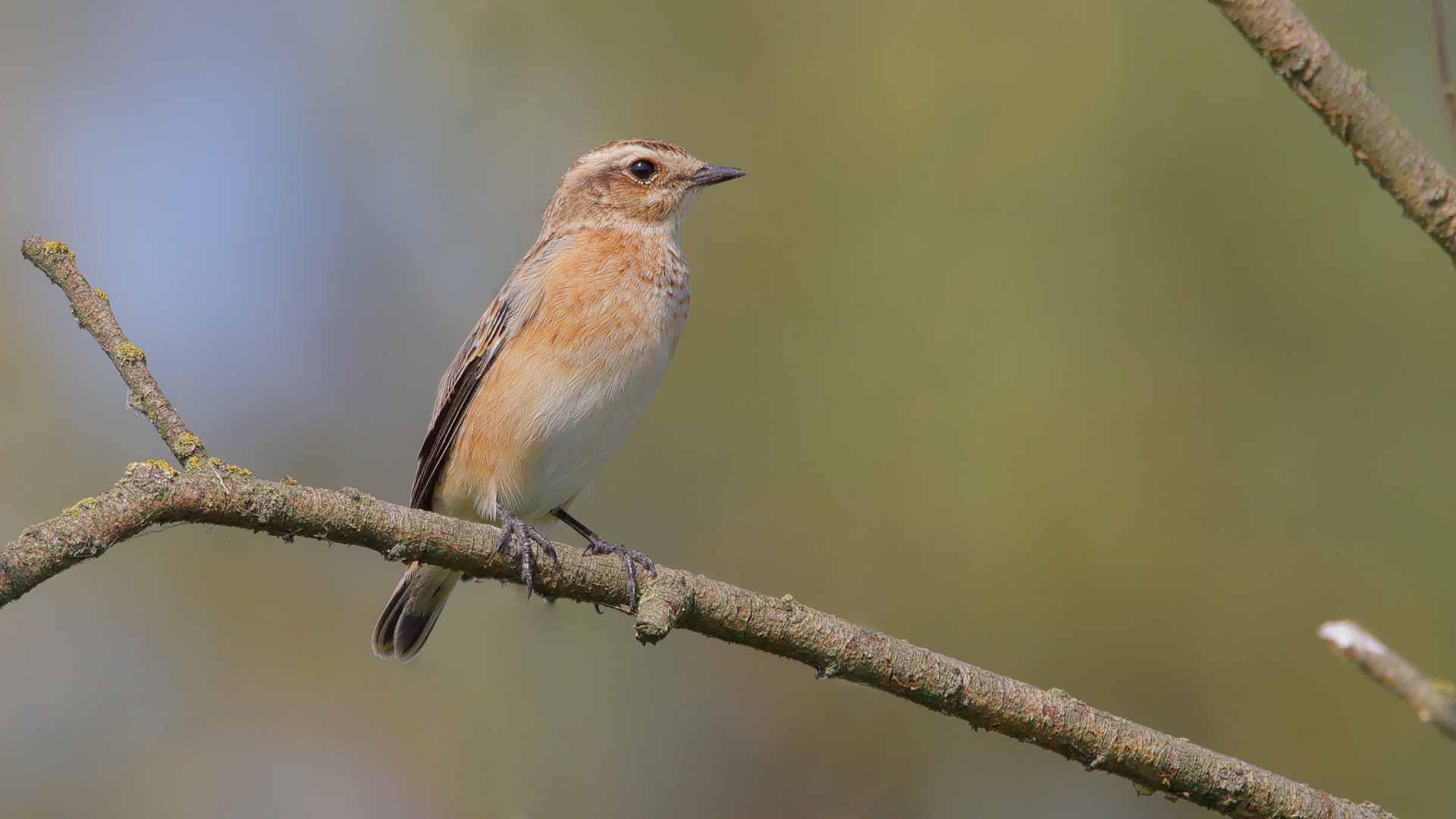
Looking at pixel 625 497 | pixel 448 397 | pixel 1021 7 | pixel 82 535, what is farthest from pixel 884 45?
pixel 82 535

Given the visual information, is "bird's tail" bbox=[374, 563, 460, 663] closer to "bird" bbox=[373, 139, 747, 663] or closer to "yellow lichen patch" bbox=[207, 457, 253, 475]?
"bird" bbox=[373, 139, 747, 663]

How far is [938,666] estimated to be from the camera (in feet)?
12.6

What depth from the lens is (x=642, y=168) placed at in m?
7.45

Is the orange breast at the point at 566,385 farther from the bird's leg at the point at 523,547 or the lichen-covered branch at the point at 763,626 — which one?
the lichen-covered branch at the point at 763,626

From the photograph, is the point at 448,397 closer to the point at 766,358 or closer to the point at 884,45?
the point at 766,358

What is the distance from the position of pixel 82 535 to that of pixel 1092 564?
7416 millimetres

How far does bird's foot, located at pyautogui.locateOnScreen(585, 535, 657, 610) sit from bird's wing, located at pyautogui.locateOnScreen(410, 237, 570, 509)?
100cm

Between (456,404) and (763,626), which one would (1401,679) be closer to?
(763,626)

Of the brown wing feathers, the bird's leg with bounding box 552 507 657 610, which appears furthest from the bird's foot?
the brown wing feathers

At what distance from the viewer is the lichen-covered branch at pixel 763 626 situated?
3.32m

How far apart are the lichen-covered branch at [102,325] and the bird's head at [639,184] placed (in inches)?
148

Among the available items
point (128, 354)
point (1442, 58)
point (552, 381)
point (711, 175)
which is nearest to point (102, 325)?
point (128, 354)

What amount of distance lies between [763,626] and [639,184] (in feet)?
13.4

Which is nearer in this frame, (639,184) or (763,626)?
(763,626)
